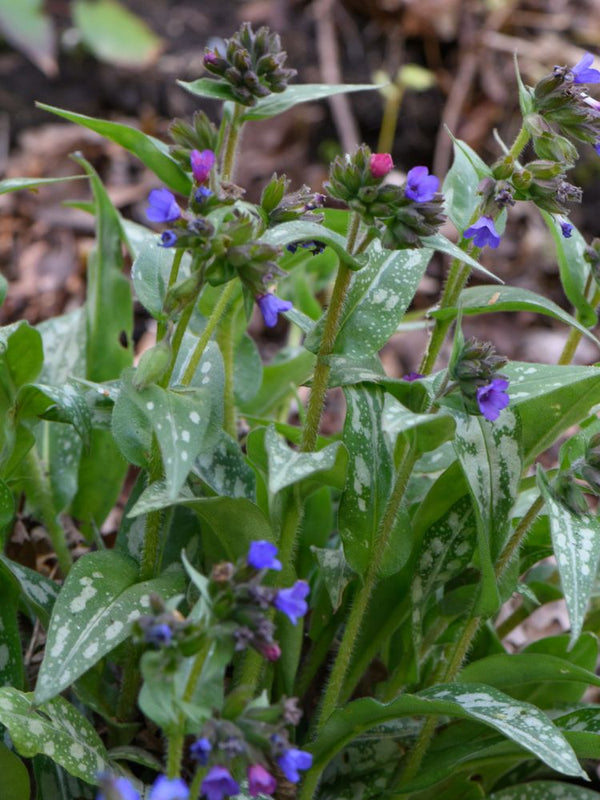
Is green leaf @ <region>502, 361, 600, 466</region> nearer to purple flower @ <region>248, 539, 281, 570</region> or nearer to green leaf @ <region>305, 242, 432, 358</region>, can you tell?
green leaf @ <region>305, 242, 432, 358</region>

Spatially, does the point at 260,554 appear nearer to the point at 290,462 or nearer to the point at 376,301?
the point at 290,462

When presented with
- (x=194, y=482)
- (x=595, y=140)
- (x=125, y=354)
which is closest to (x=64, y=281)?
(x=125, y=354)

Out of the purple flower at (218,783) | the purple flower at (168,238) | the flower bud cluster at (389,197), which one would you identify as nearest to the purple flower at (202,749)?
the purple flower at (218,783)

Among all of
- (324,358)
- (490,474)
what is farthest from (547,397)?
(324,358)

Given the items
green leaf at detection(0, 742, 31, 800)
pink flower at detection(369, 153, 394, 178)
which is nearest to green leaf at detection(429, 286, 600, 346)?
pink flower at detection(369, 153, 394, 178)

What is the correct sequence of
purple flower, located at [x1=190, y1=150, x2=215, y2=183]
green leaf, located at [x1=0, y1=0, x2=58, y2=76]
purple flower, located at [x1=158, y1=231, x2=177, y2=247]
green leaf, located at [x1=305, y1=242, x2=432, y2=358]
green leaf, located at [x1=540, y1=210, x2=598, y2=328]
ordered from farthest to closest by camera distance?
green leaf, located at [x1=0, y1=0, x2=58, y2=76] < green leaf, located at [x1=540, y1=210, x2=598, y2=328] < green leaf, located at [x1=305, y1=242, x2=432, y2=358] < purple flower, located at [x1=190, y1=150, x2=215, y2=183] < purple flower, located at [x1=158, y1=231, x2=177, y2=247]
